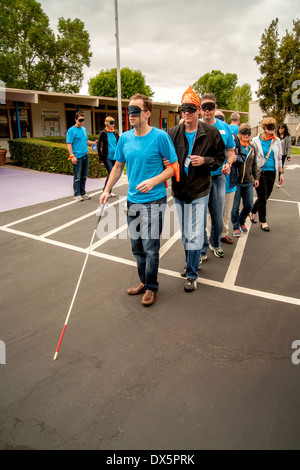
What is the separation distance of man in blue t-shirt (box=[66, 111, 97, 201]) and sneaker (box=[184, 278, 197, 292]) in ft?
16.6

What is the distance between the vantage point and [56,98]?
17.6m

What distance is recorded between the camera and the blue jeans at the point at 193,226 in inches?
137

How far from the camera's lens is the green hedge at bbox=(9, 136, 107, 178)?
36.0 ft

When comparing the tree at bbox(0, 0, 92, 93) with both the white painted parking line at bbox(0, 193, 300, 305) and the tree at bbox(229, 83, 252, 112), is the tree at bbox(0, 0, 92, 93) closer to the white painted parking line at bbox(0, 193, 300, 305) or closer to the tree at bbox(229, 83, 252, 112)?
the white painted parking line at bbox(0, 193, 300, 305)

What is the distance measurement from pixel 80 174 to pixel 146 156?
5048mm

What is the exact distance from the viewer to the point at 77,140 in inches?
→ 299

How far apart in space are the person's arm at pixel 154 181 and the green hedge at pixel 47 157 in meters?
8.20

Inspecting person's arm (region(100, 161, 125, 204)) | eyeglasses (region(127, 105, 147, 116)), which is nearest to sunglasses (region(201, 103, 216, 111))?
eyeglasses (region(127, 105, 147, 116))

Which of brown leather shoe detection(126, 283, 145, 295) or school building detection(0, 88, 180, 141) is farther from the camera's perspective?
school building detection(0, 88, 180, 141)

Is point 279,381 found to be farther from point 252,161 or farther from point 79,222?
point 79,222

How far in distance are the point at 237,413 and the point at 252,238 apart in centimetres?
373

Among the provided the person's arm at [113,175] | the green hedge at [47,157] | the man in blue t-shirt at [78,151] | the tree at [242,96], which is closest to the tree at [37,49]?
the green hedge at [47,157]

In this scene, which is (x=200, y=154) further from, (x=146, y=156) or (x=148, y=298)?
(x=148, y=298)

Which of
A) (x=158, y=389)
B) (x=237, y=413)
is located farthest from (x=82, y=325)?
(x=237, y=413)
